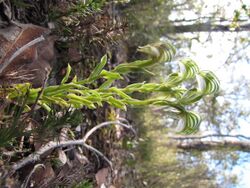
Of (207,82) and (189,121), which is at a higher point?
(207,82)

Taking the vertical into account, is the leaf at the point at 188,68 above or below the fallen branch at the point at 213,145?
above

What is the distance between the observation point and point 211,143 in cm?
590

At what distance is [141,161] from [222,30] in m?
2.38

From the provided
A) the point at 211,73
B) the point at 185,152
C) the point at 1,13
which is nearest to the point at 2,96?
the point at 1,13

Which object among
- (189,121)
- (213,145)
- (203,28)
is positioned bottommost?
(213,145)

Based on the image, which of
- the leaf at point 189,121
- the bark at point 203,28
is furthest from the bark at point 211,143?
the leaf at point 189,121

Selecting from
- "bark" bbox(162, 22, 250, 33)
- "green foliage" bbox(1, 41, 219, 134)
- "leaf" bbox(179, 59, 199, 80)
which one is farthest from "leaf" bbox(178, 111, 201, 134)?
"bark" bbox(162, 22, 250, 33)

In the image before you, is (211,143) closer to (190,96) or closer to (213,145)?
(213,145)

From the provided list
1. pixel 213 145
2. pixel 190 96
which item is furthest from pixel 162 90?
pixel 213 145

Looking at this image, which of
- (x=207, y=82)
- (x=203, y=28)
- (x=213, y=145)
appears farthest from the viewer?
(x=213, y=145)

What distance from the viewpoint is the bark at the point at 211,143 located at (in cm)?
573

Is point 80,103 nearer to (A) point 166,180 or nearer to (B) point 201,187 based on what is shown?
(A) point 166,180

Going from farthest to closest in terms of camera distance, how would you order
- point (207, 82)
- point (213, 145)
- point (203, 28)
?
1. point (213, 145)
2. point (203, 28)
3. point (207, 82)

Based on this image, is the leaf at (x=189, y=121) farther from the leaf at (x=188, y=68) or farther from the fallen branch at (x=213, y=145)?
the fallen branch at (x=213, y=145)
